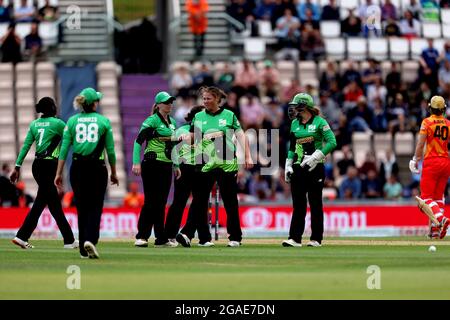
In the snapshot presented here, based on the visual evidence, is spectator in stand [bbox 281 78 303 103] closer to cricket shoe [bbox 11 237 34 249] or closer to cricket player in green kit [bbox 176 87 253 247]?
cricket player in green kit [bbox 176 87 253 247]

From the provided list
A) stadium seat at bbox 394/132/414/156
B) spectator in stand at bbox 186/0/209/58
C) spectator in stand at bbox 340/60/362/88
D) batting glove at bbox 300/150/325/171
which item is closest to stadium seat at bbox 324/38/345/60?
spectator in stand at bbox 340/60/362/88

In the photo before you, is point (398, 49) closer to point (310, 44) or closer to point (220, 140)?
point (310, 44)

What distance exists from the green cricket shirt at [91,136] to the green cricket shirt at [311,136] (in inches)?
162

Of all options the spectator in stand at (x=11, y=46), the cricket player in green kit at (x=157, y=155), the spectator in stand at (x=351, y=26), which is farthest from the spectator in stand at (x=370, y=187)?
the cricket player in green kit at (x=157, y=155)

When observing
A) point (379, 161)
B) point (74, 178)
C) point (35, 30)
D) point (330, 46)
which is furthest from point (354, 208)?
point (74, 178)

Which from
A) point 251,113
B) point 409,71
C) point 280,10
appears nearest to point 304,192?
point 251,113

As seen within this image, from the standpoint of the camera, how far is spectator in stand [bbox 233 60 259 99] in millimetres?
36562

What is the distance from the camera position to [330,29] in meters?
39.8

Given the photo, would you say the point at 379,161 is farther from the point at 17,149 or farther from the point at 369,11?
the point at 17,149

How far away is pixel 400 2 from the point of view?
41.2 m

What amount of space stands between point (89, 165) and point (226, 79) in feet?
55.7

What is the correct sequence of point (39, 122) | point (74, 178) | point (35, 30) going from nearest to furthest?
point (74, 178)
point (39, 122)
point (35, 30)

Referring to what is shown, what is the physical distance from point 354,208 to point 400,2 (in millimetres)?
9579

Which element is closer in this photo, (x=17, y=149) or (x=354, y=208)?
(x=354, y=208)
